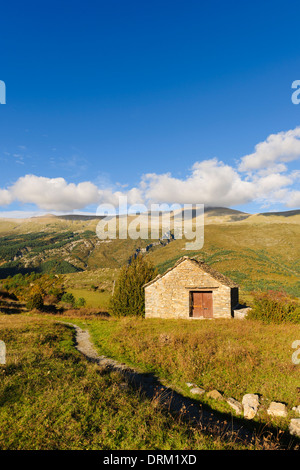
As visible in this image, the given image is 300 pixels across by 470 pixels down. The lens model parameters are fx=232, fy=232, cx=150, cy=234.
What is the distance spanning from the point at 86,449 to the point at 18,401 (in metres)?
2.88

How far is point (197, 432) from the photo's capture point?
524cm

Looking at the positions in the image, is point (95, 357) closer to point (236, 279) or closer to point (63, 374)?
point (63, 374)

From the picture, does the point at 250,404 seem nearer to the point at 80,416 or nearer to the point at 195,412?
the point at 195,412

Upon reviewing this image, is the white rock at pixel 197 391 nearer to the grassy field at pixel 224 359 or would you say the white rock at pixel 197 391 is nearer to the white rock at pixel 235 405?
the grassy field at pixel 224 359

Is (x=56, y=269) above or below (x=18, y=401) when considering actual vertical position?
below

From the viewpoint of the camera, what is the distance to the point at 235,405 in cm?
727

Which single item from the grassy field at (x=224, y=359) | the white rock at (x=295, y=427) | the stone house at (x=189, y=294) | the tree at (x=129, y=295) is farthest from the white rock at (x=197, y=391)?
the tree at (x=129, y=295)

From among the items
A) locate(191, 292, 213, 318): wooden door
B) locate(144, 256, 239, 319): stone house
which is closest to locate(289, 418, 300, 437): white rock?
locate(144, 256, 239, 319): stone house

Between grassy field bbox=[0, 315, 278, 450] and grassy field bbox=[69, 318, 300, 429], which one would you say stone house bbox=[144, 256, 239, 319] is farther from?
grassy field bbox=[0, 315, 278, 450]

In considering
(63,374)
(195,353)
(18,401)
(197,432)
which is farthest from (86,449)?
(195,353)

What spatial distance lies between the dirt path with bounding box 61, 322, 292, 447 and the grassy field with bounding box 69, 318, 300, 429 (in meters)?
0.42

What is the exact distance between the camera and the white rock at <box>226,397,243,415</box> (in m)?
7.13

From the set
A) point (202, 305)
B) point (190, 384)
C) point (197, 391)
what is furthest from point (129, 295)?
point (197, 391)

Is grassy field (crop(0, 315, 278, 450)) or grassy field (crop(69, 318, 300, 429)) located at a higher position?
grassy field (crop(0, 315, 278, 450))
